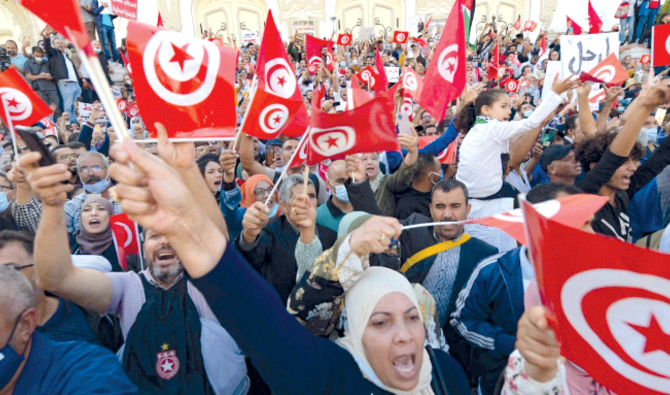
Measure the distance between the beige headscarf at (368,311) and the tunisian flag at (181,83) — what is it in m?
0.96

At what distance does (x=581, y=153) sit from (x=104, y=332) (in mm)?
3319

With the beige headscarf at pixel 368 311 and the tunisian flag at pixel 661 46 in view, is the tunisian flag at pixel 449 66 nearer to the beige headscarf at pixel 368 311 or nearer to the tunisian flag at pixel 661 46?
the tunisian flag at pixel 661 46

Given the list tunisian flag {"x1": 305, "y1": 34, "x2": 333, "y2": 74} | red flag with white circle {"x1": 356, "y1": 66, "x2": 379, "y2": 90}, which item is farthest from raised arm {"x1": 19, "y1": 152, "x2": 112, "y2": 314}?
tunisian flag {"x1": 305, "y1": 34, "x2": 333, "y2": 74}

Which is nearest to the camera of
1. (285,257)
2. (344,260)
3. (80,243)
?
(344,260)

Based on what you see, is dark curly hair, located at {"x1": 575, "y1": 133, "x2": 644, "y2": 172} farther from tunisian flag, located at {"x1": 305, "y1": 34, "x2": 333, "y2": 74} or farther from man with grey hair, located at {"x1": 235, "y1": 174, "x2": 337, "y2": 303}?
tunisian flag, located at {"x1": 305, "y1": 34, "x2": 333, "y2": 74}

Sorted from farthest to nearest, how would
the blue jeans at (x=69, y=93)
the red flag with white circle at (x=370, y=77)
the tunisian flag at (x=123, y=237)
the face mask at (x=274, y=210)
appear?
1. the blue jeans at (x=69, y=93)
2. the red flag with white circle at (x=370, y=77)
3. the face mask at (x=274, y=210)
4. the tunisian flag at (x=123, y=237)

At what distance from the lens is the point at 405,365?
1.44 meters

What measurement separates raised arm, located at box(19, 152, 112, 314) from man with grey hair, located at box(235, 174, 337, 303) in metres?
0.72

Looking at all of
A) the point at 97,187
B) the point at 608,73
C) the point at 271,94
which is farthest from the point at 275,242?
the point at 608,73

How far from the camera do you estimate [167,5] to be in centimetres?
2395

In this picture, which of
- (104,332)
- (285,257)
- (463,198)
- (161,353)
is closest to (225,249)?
(161,353)

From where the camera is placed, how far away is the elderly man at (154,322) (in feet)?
5.51

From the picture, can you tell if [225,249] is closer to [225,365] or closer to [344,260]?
[344,260]

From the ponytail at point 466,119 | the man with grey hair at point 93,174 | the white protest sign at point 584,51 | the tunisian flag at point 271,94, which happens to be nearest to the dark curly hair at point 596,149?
the ponytail at point 466,119
